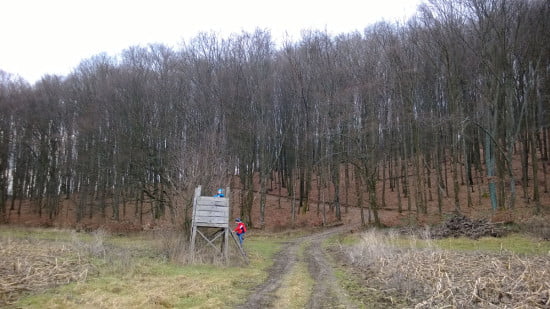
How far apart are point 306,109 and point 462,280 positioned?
2874 centimetres

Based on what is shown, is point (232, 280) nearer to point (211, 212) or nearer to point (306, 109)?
point (211, 212)

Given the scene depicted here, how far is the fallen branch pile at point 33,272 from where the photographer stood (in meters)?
8.10

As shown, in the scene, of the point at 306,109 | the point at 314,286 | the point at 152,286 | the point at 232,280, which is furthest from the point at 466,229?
the point at 306,109

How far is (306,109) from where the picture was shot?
35875 mm

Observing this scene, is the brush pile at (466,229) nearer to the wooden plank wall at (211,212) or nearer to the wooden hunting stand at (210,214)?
the wooden hunting stand at (210,214)

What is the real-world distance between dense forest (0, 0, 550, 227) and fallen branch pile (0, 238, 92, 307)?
1044 centimetres

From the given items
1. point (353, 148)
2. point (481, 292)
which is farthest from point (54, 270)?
point (353, 148)

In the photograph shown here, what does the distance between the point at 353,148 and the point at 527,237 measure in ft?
46.2

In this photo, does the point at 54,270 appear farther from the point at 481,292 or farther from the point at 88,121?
the point at 88,121

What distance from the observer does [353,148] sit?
2994 centimetres

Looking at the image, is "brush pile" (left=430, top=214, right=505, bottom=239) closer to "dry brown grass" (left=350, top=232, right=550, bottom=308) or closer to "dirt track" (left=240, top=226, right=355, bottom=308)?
"dirt track" (left=240, top=226, right=355, bottom=308)

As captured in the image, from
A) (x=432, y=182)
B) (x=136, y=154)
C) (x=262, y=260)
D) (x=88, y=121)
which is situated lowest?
(x=262, y=260)

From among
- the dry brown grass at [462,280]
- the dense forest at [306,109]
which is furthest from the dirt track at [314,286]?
the dense forest at [306,109]

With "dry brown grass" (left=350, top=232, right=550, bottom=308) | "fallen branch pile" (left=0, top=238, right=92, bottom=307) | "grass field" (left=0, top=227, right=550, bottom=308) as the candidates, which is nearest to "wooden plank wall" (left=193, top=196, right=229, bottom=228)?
A: "grass field" (left=0, top=227, right=550, bottom=308)
